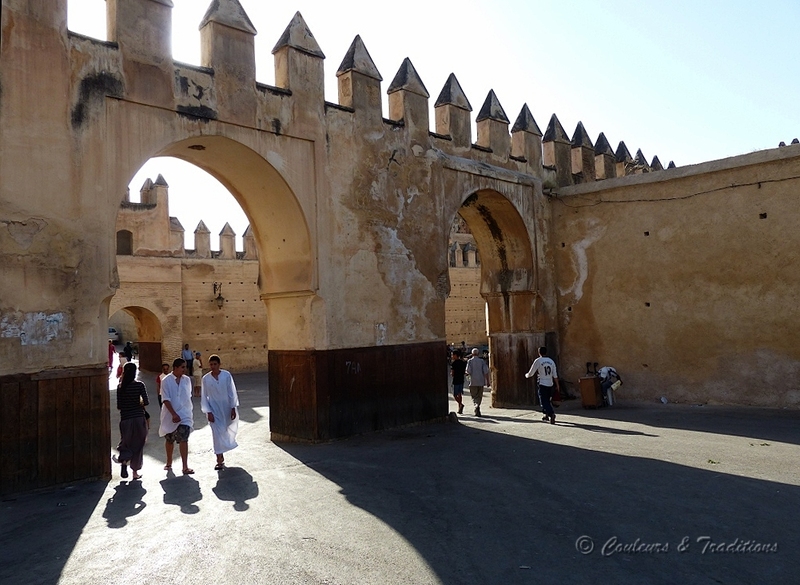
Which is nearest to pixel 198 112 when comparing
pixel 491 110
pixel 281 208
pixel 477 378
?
pixel 281 208

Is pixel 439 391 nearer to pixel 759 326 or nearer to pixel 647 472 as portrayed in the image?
pixel 647 472

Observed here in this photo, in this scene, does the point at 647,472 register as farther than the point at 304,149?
No

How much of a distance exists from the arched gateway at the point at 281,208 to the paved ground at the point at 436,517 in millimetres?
1123

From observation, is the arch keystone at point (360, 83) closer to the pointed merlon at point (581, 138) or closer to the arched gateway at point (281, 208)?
the arched gateway at point (281, 208)

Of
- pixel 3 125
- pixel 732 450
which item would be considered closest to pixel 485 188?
pixel 732 450

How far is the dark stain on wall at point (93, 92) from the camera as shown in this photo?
728cm

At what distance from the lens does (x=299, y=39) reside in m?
9.79

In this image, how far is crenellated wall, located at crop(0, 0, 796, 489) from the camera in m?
6.95

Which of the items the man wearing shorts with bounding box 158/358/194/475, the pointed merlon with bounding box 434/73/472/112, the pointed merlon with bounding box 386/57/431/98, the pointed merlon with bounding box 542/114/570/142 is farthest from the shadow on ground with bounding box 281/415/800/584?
the pointed merlon with bounding box 542/114/570/142

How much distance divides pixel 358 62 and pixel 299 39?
3.85 ft

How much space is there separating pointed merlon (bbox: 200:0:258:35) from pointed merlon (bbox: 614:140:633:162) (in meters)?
11.0

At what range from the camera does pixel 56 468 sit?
675cm

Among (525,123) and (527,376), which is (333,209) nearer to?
(527,376)

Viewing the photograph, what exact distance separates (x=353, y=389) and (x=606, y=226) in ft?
23.6
